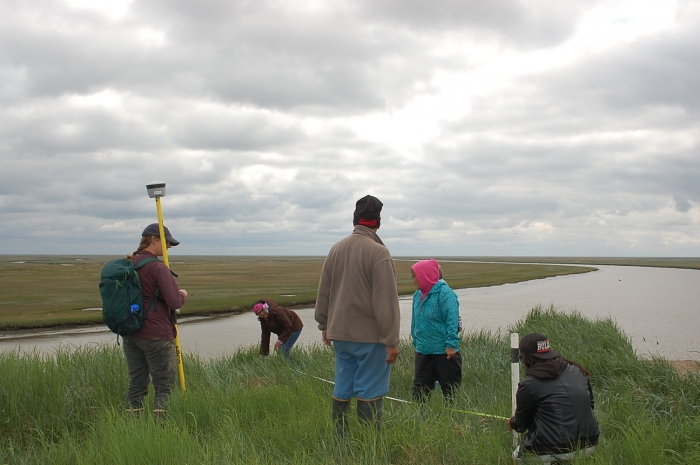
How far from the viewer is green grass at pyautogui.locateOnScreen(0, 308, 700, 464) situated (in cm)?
395

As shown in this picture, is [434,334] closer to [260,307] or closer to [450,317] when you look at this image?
[450,317]

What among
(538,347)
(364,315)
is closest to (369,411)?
(364,315)

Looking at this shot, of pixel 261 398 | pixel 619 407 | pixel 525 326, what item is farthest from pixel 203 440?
pixel 525 326

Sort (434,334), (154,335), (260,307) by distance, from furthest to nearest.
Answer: (260,307) < (434,334) < (154,335)

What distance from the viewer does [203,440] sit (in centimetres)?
424

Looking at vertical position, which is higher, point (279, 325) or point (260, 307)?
point (260, 307)

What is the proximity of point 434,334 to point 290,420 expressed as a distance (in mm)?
1950

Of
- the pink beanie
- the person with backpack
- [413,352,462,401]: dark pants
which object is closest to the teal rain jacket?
[413,352,462,401]: dark pants

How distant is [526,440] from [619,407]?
186cm

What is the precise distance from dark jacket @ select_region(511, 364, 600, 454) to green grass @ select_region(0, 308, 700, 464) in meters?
0.18

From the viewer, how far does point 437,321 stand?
5887 millimetres

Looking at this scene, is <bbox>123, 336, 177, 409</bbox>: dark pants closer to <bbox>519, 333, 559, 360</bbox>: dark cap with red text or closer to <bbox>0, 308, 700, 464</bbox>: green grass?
<bbox>0, 308, 700, 464</bbox>: green grass

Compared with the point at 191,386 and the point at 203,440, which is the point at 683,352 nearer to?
the point at 191,386

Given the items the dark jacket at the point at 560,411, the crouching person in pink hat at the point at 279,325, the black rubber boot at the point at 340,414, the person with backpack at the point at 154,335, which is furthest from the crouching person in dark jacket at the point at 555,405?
the crouching person in pink hat at the point at 279,325
